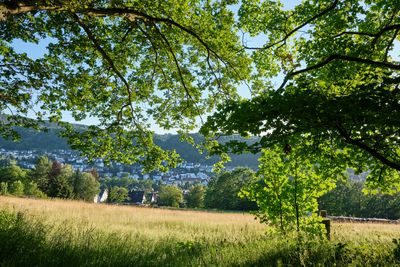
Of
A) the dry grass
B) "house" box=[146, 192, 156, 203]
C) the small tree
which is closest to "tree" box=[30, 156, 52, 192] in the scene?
"house" box=[146, 192, 156, 203]

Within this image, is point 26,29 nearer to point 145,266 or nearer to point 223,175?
point 145,266

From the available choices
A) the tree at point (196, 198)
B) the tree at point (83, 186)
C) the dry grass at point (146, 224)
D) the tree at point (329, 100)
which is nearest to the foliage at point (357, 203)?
the tree at point (196, 198)

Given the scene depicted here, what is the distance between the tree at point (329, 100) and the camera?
9.36 feet

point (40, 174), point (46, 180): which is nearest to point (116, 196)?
point (46, 180)

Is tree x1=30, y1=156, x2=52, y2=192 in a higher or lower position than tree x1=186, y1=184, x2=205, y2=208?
higher

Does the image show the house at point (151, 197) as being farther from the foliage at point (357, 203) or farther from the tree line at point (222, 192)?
the foliage at point (357, 203)

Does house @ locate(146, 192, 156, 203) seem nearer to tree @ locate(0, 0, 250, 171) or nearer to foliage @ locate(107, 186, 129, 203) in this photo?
foliage @ locate(107, 186, 129, 203)

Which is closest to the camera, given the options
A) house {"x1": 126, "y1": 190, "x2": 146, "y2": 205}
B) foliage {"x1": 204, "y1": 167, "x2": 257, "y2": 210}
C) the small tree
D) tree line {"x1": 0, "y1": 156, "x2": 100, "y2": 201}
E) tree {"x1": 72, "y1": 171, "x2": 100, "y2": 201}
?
the small tree

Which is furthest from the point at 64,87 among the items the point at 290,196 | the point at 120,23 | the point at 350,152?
the point at 350,152

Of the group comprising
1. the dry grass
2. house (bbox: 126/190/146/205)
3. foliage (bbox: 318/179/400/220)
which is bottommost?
house (bbox: 126/190/146/205)

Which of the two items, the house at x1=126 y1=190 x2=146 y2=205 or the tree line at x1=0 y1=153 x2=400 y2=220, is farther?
the house at x1=126 y1=190 x2=146 y2=205

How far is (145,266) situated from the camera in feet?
13.3

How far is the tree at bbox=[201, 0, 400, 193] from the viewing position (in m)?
2.85

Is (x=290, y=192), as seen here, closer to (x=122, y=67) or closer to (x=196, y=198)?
(x=122, y=67)
